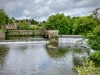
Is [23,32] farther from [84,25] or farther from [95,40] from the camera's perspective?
[95,40]

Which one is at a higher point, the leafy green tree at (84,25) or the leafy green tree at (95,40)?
the leafy green tree at (84,25)

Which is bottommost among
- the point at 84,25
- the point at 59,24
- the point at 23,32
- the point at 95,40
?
the point at 95,40

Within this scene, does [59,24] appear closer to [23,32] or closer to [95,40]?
[23,32]

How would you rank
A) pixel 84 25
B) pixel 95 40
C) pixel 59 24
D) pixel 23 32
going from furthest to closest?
pixel 23 32
pixel 59 24
pixel 84 25
pixel 95 40

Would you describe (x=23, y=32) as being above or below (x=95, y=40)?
above

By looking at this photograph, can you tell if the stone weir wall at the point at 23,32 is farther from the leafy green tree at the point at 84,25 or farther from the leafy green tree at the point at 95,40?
the leafy green tree at the point at 95,40

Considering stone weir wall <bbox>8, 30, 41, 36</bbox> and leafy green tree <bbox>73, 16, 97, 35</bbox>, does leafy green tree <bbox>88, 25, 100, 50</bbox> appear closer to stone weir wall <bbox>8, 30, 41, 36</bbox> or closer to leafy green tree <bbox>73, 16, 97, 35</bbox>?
leafy green tree <bbox>73, 16, 97, 35</bbox>

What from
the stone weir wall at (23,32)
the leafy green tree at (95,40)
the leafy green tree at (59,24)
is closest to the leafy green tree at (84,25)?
the leafy green tree at (95,40)

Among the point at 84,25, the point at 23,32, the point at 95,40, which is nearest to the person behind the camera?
the point at 95,40

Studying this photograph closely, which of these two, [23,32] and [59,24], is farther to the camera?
[23,32]

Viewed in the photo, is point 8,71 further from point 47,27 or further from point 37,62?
point 47,27

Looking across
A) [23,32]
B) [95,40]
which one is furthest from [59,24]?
[95,40]

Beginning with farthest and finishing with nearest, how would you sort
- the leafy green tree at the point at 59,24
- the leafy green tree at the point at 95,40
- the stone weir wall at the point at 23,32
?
the stone weir wall at the point at 23,32
the leafy green tree at the point at 59,24
the leafy green tree at the point at 95,40

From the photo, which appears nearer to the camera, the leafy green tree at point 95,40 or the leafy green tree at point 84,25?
the leafy green tree at point 95,40
